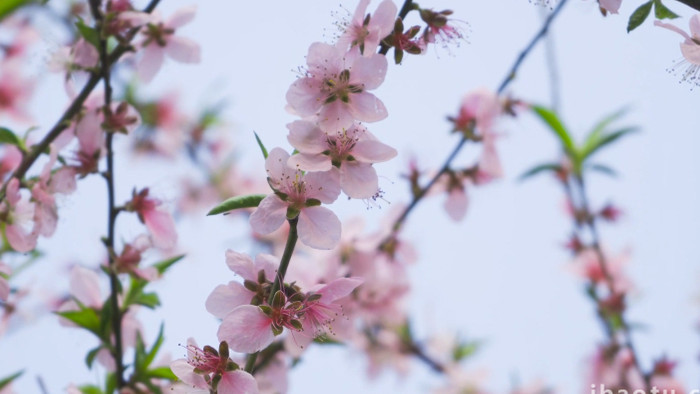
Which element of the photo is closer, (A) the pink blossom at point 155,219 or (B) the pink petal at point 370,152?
(B) the pink petal at point 370,152

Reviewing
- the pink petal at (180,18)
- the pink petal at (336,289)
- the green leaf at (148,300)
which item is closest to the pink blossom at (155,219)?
the green leaf at (148,300)

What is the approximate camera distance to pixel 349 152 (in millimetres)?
1146

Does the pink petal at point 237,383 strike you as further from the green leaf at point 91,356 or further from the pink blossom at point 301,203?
the green leaf at point 91,356

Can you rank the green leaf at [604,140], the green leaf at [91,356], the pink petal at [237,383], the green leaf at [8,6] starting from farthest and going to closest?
the green leaf at [604,140], the green leaf at [91,356], the green leaf at [8,6], the pink petal at [237,383]

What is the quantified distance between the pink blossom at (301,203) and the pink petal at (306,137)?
1.5 inches

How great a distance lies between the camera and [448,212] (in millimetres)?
2281

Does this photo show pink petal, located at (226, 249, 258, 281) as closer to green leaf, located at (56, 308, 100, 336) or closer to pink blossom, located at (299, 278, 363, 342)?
pink blossom, located at (299, 278, 363, 342)

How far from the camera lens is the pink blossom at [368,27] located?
116 cm

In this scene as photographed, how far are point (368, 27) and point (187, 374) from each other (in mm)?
654

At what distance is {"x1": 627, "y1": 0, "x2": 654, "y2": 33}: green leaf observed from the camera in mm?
1172

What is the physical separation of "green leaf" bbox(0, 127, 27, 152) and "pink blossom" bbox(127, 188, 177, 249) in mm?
279

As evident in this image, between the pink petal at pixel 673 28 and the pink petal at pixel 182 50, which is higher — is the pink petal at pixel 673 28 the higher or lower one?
the lower one

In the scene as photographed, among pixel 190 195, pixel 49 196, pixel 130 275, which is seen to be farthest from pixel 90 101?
pixel 190 195

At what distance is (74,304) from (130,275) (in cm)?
23
